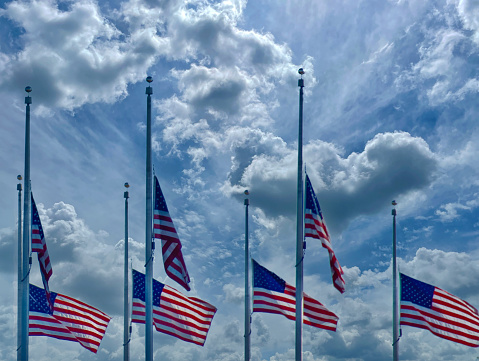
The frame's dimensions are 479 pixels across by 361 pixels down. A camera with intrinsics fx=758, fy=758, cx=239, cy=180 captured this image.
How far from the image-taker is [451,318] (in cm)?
4044

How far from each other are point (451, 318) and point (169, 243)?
16.8 m

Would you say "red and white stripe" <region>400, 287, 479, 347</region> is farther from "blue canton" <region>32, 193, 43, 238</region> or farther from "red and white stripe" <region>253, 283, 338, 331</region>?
"blue canton" <region>32, 193, 43, 238</region>

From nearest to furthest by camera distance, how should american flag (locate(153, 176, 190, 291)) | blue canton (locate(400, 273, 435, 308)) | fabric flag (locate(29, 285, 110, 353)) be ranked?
american flag (locate(153, 176, 190, 291))
blue canton (locate(400, 273, 435, 308))
fabric flag (locate(29, 285, 110, 353))

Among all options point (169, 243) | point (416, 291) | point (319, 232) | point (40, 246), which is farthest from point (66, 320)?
point (416, 291)

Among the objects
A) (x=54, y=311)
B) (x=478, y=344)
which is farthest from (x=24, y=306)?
(x=478, y=344)

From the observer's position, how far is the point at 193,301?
127 feet

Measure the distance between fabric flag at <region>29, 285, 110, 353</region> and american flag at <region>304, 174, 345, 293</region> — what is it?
52.5 ft

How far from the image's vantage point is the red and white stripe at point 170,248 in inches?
1294

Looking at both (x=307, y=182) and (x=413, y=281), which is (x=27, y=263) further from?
(x=413, y=281)

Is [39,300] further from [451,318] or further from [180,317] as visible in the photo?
[451,318]

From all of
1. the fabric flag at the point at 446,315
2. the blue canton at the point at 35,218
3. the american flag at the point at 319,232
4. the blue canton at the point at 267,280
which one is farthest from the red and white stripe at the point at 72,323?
the fabric flag at the point at 446,315

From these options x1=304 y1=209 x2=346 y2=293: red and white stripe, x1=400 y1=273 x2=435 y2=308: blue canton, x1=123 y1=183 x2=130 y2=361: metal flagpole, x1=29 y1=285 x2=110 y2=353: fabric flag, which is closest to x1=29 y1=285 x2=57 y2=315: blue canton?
x1=29 y1=285 x2=110 y2=353: fabric flag

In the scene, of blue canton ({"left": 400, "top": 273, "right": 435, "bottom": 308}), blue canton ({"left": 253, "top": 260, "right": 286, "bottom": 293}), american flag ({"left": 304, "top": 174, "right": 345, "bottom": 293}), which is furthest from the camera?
blue canton ({"left": 400, "top": 273, "right": 435, "bottom": 308})

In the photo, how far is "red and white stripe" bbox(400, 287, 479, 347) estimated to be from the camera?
40438 millimetres
